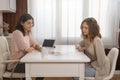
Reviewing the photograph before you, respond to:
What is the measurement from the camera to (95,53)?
2.26m

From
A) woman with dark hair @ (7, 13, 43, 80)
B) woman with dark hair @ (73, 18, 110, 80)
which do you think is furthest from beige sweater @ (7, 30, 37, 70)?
woman with dark hair @ (73, 18, 110, 80)

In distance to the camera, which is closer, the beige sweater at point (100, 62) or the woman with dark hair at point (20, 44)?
the beige sweater at point (100, 62)

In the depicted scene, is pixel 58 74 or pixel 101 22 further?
pixel 101 22

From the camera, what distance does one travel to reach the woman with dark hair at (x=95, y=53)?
2.12 m

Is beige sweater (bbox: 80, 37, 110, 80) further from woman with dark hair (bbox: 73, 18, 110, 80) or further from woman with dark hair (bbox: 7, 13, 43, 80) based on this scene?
woman with dark hair (bbox: 7, 13, 43, 80)

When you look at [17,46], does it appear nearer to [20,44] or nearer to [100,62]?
[20,44]

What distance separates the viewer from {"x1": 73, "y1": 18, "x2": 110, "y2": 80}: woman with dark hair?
212 centimetres

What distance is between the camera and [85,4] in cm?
402

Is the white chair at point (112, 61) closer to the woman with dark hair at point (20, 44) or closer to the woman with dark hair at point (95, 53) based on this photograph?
the woman with dark hair at point (95, 53)

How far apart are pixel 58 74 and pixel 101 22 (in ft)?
7.87

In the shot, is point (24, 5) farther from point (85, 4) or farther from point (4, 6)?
point (85, 4)

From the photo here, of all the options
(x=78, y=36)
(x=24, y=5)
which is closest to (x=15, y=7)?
(x=24, y=5)

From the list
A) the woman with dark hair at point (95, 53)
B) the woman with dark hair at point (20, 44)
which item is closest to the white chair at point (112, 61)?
the woman with dark hair at point (95, 53)

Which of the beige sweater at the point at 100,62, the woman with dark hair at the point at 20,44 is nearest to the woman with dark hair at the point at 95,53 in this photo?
the beige sweater at the point at 100,62
